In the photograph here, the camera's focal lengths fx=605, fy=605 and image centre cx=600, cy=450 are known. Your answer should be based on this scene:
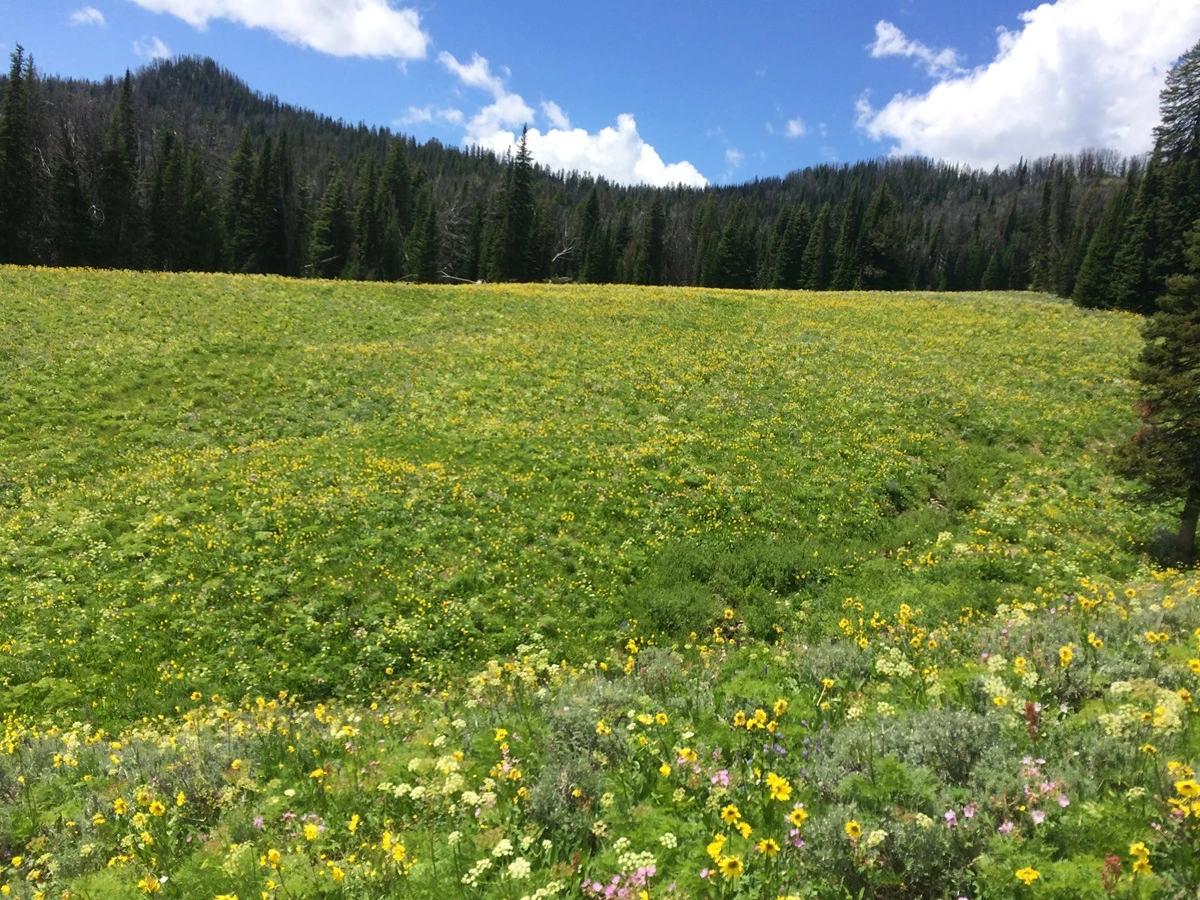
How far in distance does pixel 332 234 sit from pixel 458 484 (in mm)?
68953

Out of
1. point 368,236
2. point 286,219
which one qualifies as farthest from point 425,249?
point 286,219

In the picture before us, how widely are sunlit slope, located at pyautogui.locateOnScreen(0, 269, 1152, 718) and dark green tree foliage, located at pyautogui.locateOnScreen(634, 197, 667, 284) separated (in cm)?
6559

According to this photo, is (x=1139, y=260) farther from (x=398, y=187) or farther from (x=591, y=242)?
(x=398, y=187)

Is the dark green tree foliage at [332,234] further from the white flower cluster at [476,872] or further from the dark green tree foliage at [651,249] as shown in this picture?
the white flower cluster at [476,872]

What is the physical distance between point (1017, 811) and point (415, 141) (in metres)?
223

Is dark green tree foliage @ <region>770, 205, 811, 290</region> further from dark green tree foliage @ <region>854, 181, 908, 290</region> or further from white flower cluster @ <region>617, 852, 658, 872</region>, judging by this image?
white flower cluster @ <region>617, 852, 658, 872</region>

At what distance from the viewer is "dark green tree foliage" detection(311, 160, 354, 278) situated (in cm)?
7262

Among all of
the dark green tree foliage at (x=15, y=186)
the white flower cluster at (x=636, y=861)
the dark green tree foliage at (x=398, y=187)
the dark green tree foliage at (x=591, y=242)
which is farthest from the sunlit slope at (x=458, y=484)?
the dark green tree foliage at (x=398, y=187)

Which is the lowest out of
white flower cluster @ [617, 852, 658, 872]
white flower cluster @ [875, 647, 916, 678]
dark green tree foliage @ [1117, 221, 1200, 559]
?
white flower cluster @ [617, 852, 658, 872]

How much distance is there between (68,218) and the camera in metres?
58.7

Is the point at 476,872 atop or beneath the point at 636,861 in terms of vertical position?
beneath

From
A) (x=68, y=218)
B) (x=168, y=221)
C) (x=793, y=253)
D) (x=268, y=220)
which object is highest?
(x=793, y=253)

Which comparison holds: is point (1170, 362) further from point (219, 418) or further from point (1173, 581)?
point (219, 418)

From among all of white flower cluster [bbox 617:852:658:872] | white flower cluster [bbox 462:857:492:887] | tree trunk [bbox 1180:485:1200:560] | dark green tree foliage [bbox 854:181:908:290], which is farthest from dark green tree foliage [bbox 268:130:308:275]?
white flower cluster [bbox 617:852:658:872]
